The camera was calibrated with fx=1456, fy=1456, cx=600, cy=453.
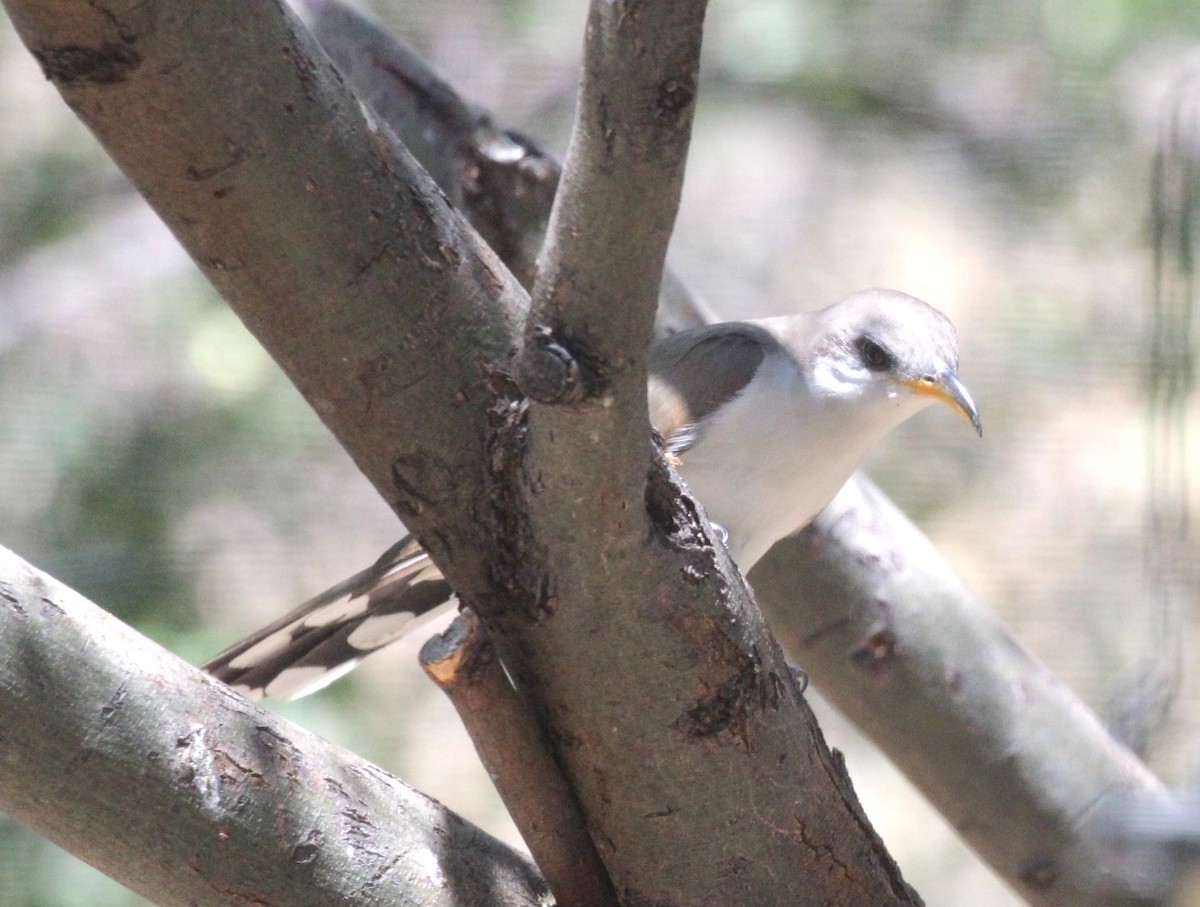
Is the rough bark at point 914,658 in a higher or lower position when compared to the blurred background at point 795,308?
lower

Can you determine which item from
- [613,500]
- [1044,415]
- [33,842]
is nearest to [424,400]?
[613,500]

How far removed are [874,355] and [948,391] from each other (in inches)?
7.2

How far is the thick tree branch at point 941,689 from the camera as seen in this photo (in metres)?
3.25

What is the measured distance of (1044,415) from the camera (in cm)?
612

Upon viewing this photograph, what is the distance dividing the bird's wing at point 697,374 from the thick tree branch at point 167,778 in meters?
1.39

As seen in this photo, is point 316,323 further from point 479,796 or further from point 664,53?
point 479,796

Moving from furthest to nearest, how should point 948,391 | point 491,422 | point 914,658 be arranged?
point 914,658
point 948,391
point 491,422

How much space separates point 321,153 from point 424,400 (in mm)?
312

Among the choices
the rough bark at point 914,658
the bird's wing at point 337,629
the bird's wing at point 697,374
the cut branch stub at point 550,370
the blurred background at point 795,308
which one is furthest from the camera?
the blurred background at point 795,308

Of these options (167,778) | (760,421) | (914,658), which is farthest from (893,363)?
(167,778)

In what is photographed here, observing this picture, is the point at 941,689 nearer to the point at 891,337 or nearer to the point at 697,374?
the point at 891,337

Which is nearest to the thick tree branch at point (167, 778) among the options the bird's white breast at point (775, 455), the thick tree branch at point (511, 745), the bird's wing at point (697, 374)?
the thick tree branch at point (511, 745)

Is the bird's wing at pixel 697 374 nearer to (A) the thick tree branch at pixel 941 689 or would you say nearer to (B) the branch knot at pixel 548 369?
(A) the thick tree branch at pixel 941 689

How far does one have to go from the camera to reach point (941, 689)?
3.28m
